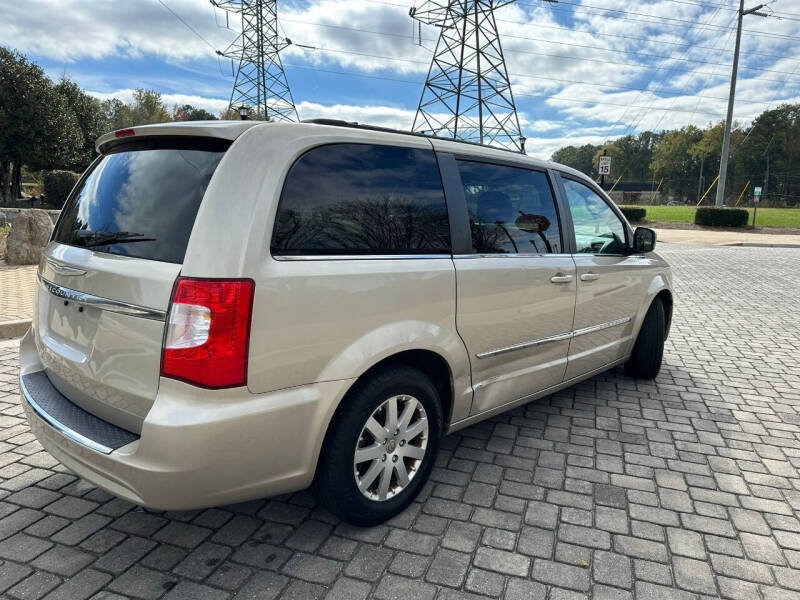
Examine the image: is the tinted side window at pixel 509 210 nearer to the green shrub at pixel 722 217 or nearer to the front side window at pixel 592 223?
the front side window at pixel 592 223

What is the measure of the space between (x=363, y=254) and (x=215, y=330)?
0.73 meters

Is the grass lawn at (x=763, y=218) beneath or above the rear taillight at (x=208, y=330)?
above

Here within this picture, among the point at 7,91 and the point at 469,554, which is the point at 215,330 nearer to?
the point at 469,554

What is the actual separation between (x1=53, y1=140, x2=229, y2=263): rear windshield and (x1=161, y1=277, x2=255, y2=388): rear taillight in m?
0.18

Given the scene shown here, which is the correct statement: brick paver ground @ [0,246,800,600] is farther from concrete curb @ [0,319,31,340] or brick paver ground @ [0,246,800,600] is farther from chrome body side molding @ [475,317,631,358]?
concrete curb @ [0,319,31,340]

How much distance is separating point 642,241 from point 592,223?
25.6 inches

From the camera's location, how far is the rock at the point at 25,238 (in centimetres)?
1005

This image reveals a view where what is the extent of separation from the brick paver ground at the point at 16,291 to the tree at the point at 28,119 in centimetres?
2167

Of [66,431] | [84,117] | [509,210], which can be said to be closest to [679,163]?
[84,117]

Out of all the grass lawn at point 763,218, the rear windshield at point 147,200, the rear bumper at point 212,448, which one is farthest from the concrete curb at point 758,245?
the rear windshield at point 147,200

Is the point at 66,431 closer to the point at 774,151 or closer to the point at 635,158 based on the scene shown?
the point at 774,151

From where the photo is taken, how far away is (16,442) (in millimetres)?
3438

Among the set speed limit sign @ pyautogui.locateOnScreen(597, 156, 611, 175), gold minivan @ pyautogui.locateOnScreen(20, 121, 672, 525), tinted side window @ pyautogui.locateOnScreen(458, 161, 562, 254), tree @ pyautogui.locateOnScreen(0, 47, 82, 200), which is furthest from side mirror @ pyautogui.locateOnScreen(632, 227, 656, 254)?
tree @ pyautogui.locateOnScreen(0, 47, 82, 200)

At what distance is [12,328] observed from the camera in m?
5.77
